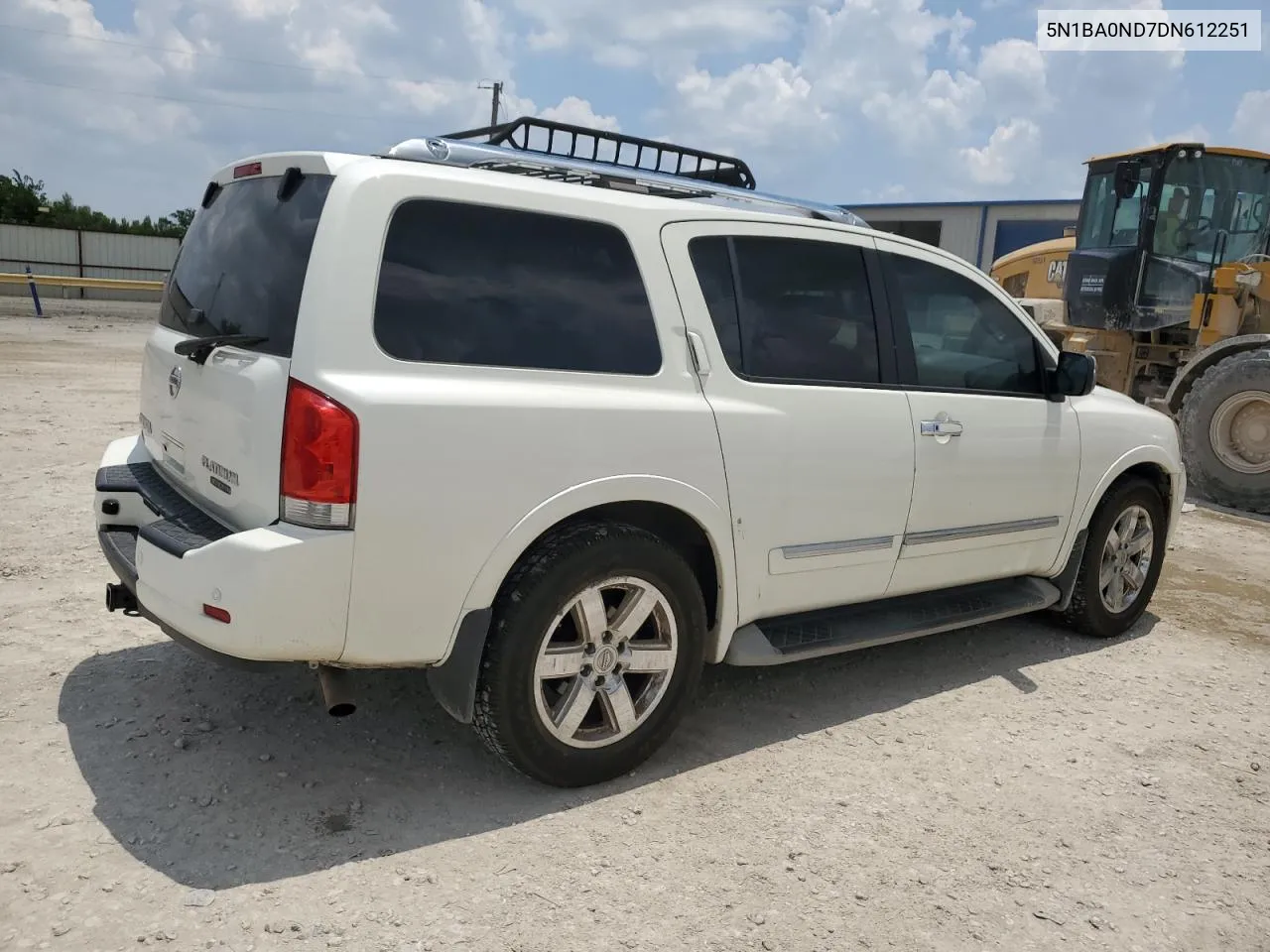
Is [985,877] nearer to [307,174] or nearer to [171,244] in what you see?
[307,174]

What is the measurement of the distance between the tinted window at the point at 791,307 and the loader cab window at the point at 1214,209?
25.8 feet

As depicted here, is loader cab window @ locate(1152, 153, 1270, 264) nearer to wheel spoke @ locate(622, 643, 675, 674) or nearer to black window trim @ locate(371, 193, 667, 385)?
black window trim @ locate(371, 193, 667, 385)

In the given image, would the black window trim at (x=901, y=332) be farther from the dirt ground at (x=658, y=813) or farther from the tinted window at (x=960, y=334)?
the dirt ground at (x=658, y=813)

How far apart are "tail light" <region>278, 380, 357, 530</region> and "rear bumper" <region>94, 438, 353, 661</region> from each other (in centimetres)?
5

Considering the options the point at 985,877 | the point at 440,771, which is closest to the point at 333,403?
the point at 440,771

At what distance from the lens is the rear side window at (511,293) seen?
2.88 m

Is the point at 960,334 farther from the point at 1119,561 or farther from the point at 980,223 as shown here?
the point at 980,223

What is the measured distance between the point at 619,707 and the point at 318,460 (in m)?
1.29

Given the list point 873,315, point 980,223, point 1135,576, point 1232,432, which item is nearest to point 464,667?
point 873,315

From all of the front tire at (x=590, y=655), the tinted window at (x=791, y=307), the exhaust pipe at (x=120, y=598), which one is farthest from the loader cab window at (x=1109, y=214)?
the exhaust pipe at (x=120, y=598)

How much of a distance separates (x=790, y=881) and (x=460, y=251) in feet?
6.82

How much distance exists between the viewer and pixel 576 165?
3861 millimetres

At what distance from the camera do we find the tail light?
106 inches

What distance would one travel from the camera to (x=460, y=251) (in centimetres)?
299
